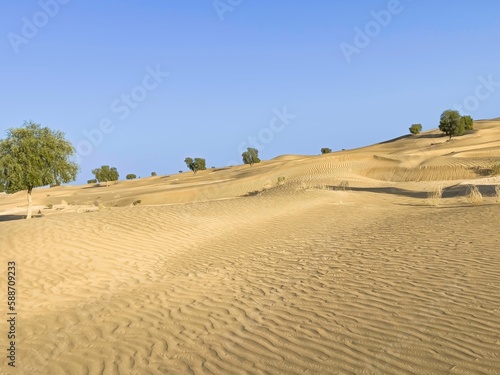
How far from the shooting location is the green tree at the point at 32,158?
871 inches

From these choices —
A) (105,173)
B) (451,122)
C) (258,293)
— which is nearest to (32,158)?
(258,293)

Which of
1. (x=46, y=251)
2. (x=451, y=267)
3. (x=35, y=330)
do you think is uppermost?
(x=46, y=251)

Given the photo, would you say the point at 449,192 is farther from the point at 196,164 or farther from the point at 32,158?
the point at 196,164

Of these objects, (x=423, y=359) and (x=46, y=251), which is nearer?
(x=423, y=359)

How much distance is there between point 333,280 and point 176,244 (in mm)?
5911

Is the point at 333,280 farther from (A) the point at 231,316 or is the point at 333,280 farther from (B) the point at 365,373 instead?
(B) the point at 365,373

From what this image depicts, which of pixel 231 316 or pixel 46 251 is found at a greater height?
pixel 46 251

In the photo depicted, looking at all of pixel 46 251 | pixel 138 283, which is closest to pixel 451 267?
pixel 138 283

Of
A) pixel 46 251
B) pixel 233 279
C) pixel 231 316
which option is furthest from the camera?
pixel 46 251

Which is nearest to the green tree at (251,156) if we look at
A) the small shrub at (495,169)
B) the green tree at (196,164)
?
the green tree at (196,164)

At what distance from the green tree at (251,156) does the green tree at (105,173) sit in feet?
95.1

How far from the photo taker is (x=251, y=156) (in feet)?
265

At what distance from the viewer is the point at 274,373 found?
13.1 feet

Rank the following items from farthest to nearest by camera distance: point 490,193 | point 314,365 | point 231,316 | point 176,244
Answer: point 490,193, point 176,244, point 231,316, point 314,365
